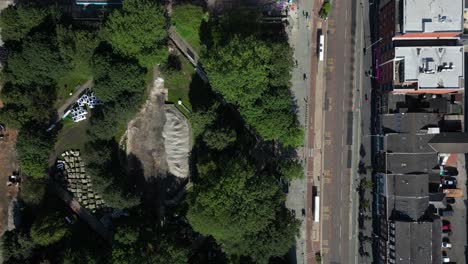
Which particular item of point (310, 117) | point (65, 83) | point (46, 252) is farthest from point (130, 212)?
point (310, 117)

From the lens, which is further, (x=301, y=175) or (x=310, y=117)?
(x=310, y=117)

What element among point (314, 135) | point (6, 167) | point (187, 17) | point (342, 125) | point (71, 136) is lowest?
point (6, 167)

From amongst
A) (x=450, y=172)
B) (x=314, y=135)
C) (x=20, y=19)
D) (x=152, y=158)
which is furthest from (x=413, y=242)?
(x=20, y=19)

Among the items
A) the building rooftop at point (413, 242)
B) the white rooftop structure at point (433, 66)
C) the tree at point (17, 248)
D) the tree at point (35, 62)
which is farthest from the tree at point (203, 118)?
the building rooftop at point (413, 242)

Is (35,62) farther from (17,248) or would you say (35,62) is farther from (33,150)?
(17,248)

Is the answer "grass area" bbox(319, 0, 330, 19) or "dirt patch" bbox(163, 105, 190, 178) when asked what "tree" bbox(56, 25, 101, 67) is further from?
"grass area" bbox(319, 0, 330, 19)

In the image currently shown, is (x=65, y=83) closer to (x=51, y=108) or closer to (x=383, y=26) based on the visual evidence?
(x=51, y=108)
